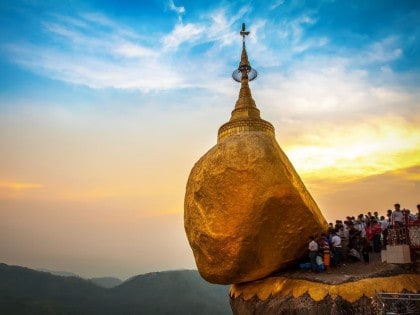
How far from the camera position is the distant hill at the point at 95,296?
8769cm

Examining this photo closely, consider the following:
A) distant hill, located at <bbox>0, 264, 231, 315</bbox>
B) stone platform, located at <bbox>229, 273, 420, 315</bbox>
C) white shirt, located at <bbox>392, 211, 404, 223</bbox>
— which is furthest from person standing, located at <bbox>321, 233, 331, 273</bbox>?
distant hill, located at <bbox>0, 264, 231, 315</bbox>

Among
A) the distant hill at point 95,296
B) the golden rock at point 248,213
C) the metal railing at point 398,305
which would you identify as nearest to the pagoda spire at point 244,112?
the golden rock at point 248,213

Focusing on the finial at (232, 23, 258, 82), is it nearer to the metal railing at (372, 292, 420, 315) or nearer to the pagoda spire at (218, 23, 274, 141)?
the pagoda spire at (218, 23, 274, 141)

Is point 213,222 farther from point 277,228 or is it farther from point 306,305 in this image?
point 306,305

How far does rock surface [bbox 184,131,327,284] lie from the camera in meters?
11.9

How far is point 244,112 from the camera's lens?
19188 millimetres

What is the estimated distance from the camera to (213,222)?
Result: 1238cm

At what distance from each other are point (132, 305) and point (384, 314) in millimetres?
100649

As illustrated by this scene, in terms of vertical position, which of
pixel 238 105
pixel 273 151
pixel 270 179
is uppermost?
pixel 238 105

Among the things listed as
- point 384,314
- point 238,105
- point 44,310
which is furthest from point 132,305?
point 384,314

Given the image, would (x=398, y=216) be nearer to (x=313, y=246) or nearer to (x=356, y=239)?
(x=356, y=239)

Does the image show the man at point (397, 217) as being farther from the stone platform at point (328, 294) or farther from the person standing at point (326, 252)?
the person standing at point (326, 252)

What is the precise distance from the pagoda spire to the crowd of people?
6.67 meters

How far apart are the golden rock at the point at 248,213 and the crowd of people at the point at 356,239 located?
2.16ft
